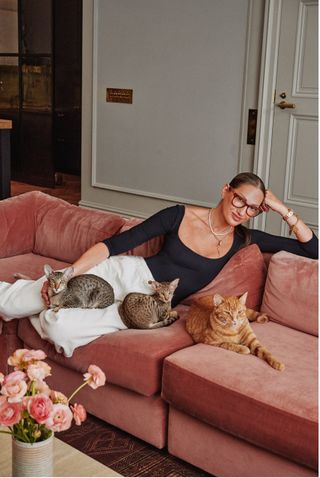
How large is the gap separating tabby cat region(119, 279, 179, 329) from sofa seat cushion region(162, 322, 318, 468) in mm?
239

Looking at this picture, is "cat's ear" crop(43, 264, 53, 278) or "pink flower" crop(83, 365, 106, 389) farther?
"cat's ear" crop(43, 264, 53, 278)

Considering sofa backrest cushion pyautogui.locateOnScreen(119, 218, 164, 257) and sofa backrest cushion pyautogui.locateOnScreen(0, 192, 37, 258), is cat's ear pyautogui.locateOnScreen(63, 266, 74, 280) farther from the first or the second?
sofa backrest cushion pyautogui.locateOnScreen(0, 192, 37, 258)

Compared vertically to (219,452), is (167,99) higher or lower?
higher

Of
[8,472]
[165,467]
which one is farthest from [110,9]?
[8,472]

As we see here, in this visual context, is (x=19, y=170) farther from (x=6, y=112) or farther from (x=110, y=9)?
(x=110, y=9)

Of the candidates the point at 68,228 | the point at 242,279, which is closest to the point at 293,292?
the point at 242,279

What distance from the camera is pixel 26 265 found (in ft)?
11.0

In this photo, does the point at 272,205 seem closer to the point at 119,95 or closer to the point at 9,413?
the point at 9,413

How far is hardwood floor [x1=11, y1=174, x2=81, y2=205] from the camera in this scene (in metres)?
6.96

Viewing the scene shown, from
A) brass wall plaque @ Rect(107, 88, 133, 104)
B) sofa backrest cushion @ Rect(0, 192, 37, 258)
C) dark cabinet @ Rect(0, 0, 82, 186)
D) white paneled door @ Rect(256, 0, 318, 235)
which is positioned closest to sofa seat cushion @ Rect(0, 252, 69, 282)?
sofa backrest cushion @ Rect(0, 192, 37, 258)

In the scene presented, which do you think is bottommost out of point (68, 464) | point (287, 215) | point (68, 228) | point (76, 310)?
point (68, 464)

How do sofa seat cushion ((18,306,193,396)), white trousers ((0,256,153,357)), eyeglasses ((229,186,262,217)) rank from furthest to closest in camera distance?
eyeglasses ((229,186,262,217))
white trousers ((0,256,153,357))
sofa seat cushion ((18,306,193,396))

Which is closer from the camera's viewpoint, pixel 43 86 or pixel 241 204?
pixel 241 204

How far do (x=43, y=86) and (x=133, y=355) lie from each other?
17.9ft
